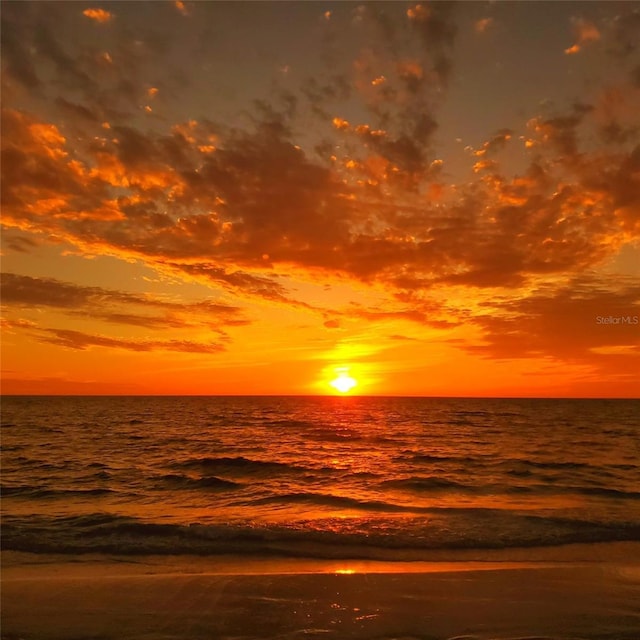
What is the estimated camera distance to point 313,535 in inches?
498

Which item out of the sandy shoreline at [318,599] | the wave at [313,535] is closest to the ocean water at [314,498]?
the wave at [313,535]

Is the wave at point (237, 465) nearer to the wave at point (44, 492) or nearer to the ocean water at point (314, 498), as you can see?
the ocean water at point (314, 498)

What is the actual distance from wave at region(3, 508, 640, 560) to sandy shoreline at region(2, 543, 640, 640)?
89 centimetres

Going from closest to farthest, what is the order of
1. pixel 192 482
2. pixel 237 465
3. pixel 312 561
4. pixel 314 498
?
pixel 312 561 < pixel 314 498 < pixel 192 482 < pixel 237 465

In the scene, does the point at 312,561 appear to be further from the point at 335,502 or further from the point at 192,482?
the point at 192,482

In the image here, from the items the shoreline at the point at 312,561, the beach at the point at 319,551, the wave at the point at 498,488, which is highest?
the wave at the point at 498,488

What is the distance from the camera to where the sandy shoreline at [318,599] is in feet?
23.8

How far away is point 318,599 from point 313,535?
442 cm

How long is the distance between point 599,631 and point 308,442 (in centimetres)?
3251

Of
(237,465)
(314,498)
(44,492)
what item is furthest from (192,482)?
(314,498)

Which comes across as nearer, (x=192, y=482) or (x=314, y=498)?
(x=314, y=498)

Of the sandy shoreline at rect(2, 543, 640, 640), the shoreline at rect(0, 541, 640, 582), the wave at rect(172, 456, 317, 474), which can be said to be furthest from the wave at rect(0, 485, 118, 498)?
the sandy shoreline at rect(2, 543, 640, 640)

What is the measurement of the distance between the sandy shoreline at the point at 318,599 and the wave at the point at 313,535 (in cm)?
89

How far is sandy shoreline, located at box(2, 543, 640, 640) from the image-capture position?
23.8 ft
